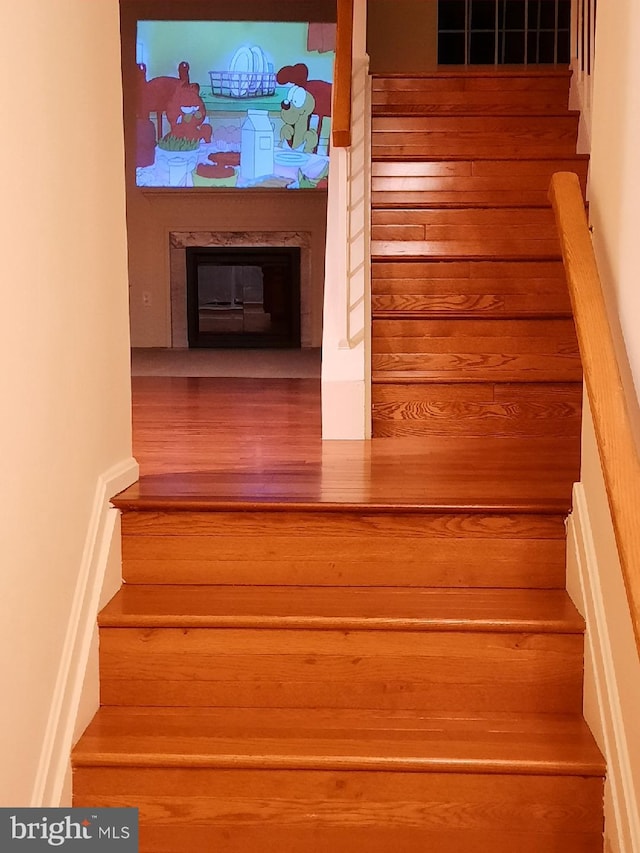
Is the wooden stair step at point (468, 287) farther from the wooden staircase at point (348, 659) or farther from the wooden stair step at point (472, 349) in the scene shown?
the wooden staircase at point (348, 659)

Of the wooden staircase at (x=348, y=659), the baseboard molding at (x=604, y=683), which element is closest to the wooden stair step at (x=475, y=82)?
the wooden staircase at (x=348, y=659)

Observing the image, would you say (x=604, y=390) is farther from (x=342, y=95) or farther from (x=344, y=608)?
(x=342, y=95)

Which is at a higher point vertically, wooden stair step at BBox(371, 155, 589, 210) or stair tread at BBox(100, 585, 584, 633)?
wooden stair step at BBox(371, 155, 589, 210)

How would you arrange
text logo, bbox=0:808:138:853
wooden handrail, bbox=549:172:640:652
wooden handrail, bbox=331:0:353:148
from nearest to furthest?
wooden handrail, bbox=549:172:640:652 → text logo, bbox=0:808:138:853 → wooden handrail, bbox=331:0:353:148

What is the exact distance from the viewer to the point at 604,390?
1.51 m

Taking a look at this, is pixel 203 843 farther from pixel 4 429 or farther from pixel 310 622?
pixel 4 429

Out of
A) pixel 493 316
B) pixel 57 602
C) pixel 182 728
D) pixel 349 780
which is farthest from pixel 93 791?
pixel 493 316

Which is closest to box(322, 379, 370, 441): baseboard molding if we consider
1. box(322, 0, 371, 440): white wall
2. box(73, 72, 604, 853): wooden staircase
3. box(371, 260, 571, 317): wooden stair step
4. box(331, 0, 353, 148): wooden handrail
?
box(322, 0, 371, 440): white wall

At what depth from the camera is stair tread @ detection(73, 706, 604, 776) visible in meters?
1.76

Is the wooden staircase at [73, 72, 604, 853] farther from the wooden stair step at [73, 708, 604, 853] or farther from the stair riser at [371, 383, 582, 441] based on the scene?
the stair riser at [371, 383, 582, 441]

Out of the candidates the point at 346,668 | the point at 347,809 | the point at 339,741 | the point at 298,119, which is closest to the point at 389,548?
the point at 346,668

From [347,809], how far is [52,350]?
42.0 inches

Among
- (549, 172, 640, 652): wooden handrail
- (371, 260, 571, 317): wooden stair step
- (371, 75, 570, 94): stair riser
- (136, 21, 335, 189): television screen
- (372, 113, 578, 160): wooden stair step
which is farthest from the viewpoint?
(136, 21, 335, 189): television screen

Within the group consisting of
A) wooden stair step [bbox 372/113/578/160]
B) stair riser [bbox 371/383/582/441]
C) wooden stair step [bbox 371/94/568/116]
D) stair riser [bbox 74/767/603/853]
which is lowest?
stair riser [bbox 74/767/603/853]
